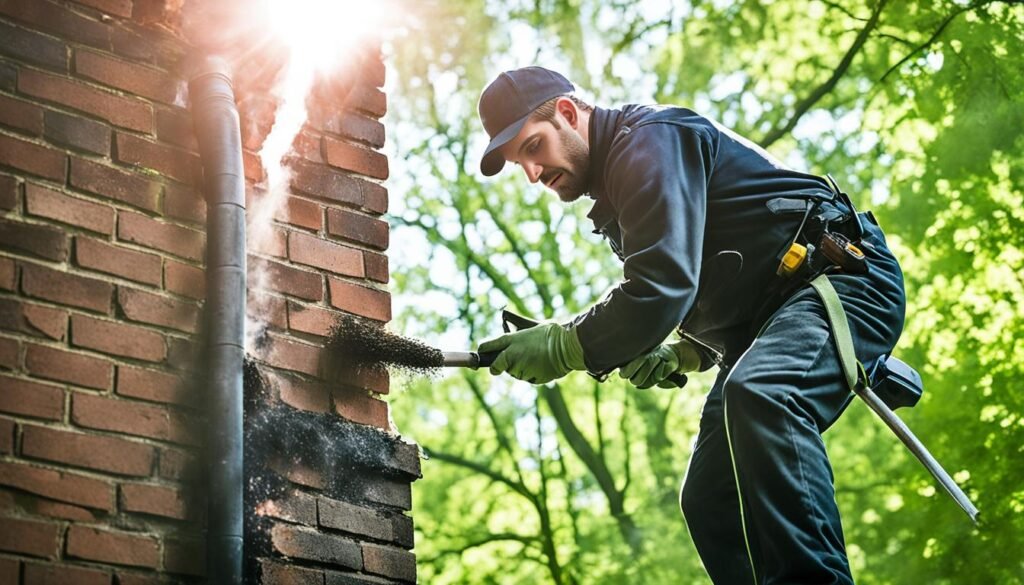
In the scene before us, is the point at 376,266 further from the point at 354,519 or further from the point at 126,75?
the point at 126,75

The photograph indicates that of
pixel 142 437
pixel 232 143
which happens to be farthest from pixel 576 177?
pixel 142 437

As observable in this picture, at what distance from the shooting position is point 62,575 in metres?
2.63

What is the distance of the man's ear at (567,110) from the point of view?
3746 mm

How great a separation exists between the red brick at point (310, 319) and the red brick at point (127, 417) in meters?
0.47

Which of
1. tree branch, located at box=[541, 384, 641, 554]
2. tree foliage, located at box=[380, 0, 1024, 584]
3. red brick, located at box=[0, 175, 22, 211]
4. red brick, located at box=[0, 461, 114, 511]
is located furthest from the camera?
tree branch, located at box=[541, 384, 641, 554]

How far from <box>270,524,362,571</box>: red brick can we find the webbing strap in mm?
1335

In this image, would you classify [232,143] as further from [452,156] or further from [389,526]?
[452,156]

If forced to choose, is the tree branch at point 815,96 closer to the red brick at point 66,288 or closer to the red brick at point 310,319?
the red brick at point 310,319

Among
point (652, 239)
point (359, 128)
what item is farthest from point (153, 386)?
point (652, 239)

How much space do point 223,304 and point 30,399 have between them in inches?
20.0

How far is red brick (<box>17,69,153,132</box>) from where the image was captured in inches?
120

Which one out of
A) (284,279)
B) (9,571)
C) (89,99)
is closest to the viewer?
(9,571)

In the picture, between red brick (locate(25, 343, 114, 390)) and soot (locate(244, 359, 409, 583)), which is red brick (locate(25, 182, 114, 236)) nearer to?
red brick (locate(25, 343, 114, 390))

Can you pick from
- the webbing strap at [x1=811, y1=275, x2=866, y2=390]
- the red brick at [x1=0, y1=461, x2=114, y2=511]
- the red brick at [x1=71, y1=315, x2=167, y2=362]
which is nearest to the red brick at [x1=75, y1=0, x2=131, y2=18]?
the red brick at [x1=71, y1=315, x2=167, y2=362]
